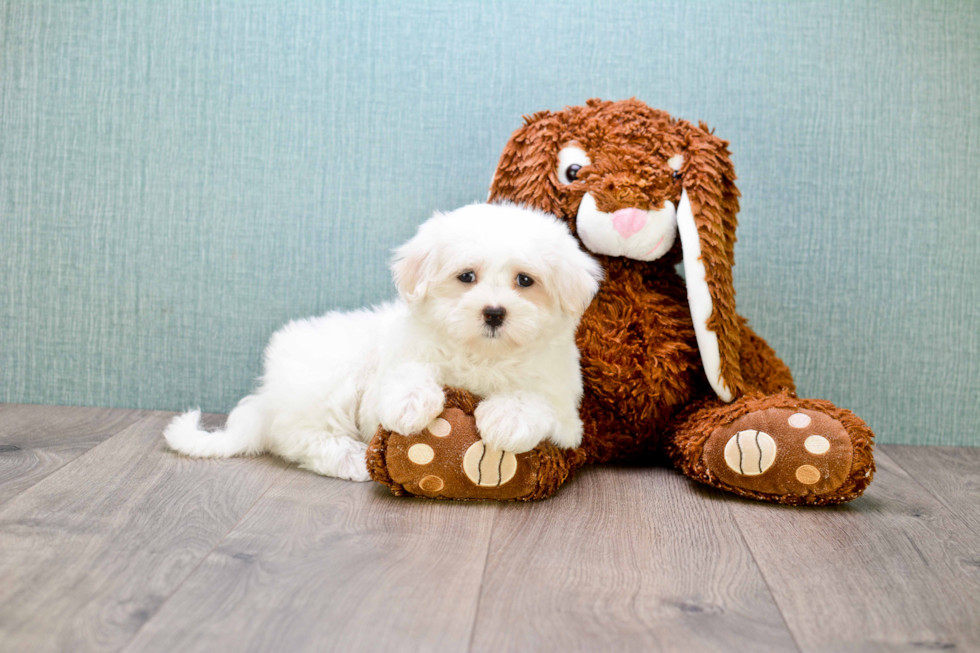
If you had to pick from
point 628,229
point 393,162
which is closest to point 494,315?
point 628,229

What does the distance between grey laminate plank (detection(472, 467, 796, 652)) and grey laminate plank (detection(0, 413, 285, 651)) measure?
1.44ft

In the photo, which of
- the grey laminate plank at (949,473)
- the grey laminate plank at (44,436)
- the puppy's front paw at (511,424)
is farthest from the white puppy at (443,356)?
the grey laminate plank at (949,473)

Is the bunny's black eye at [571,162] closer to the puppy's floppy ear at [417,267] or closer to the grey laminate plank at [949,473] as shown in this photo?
the puppy's floppy ear at [417,267]

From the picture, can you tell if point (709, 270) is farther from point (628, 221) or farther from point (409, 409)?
point (409, 409)

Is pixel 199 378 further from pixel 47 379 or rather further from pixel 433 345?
pixel 433 345

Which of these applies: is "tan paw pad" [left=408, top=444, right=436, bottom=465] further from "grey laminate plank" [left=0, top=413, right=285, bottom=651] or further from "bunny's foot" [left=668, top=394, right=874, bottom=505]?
"bunny's foot" [left=668, top=394, right=874, bottom=505]

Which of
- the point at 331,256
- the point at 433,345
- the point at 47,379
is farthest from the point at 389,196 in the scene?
the point at 47,379

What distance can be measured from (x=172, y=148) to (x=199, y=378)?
0.60 metres

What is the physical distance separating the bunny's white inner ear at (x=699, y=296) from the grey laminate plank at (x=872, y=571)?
27 centimetres

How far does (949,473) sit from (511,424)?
3.61 feet

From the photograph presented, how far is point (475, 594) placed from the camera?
1.03 m

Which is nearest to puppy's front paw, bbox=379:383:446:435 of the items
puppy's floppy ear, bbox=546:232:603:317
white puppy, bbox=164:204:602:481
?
white puppy, bbox=164:204:602:481

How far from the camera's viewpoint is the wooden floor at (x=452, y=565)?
0.93 m

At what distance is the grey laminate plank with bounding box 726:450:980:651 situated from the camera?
0.97m
